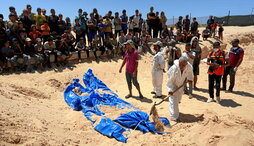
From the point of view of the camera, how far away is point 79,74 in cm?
835

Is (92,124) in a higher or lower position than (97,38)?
lower

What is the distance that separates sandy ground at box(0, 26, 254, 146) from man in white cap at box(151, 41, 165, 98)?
1.39ft

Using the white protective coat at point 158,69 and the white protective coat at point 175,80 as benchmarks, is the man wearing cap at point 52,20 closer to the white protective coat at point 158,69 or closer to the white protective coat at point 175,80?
the white protective coat at point 158,69

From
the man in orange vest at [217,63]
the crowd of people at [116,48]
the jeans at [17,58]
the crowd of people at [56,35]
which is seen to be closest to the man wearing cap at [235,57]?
the crowd of people at [116,48]

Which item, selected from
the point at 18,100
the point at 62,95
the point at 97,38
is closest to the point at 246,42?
the point at 97,38

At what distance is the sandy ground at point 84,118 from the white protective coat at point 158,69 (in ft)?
1.50

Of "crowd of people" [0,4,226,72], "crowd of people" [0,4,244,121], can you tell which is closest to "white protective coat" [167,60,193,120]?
"crowd of people" [0,4,244,121]

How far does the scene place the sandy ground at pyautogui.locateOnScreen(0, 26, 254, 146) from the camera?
11.4 feet

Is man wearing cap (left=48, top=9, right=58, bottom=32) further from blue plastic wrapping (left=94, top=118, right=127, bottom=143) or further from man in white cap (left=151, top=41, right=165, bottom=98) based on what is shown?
blue plastic wrapping (left=94, top=118, right=127, bottom=143)

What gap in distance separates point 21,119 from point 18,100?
1299mm

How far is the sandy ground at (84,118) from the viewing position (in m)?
3.48

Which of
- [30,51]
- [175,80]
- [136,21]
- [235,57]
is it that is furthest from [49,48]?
[235,57]

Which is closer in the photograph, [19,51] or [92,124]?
[92,124]

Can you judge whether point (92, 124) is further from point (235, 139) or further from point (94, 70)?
point (94, 70)
